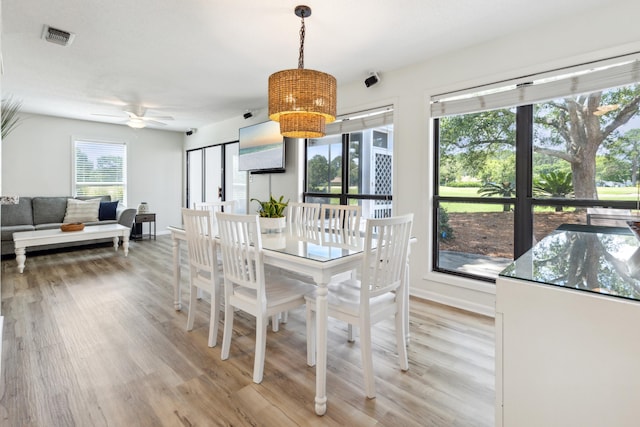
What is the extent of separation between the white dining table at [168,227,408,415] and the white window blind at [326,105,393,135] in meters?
1.78

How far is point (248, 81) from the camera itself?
3975mm

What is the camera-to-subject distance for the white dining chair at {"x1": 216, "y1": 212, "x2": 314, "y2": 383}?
1.88 meters

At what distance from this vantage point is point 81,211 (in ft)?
18.6

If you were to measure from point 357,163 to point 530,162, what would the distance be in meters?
1.92

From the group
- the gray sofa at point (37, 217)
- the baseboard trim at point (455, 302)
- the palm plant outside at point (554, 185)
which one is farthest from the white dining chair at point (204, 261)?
the gray sofa at point (37, 217)

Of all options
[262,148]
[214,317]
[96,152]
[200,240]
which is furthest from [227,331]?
[96,152]

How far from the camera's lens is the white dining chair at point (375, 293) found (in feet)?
5.72

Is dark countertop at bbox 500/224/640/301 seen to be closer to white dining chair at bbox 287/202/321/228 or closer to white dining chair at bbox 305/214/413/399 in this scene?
white dining chair at bbox 305/214/413/399

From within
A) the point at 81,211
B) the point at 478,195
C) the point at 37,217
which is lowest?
the point at 37,217

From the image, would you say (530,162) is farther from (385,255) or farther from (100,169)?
(100,169)

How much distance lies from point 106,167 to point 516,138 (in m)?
7.10

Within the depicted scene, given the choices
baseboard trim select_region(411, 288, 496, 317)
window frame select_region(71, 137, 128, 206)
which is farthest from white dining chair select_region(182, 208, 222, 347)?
window frame select_region(71, 137, 128, 206)

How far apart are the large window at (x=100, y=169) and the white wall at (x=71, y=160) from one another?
4.1 inches

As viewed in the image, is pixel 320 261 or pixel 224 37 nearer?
pixel 320 261
